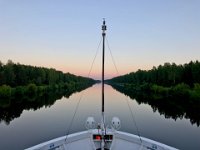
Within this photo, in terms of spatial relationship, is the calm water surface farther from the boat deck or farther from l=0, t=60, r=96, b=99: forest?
l=0, t=60, r=96, b=99: forest

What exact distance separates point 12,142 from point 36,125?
21.9 ft

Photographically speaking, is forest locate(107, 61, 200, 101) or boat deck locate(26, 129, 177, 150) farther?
forest locate(107, 61, 200, 101)

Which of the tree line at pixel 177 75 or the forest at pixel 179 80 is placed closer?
the forest at pixel 179 80

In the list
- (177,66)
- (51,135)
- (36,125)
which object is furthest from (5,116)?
(177,66)

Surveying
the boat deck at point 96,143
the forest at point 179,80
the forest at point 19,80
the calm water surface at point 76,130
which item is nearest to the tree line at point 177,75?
the forest at point 179,80

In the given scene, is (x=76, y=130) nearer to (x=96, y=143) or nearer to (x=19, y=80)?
(x=96, y=143)

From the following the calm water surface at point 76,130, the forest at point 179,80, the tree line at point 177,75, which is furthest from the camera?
the tree line at point 177,75

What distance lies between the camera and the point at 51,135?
1911 centimetres

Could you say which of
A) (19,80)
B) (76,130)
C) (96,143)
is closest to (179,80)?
(19,80)

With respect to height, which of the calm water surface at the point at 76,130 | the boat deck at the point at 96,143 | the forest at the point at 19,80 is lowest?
the calm water surface at the point at 76,130

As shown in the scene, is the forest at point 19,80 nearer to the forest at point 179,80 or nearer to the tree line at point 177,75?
the forest at point 179,80

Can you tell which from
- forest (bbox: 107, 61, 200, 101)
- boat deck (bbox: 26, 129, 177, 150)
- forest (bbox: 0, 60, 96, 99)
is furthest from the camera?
forest (bbox: 107, 61, 200, 101)

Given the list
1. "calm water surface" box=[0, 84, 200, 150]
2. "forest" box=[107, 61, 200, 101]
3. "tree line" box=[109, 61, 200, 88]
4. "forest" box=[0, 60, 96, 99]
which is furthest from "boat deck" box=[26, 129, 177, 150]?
"tree line" box=[109, 61, 200, 88]

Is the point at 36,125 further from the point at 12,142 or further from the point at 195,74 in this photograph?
the point at 195,74
